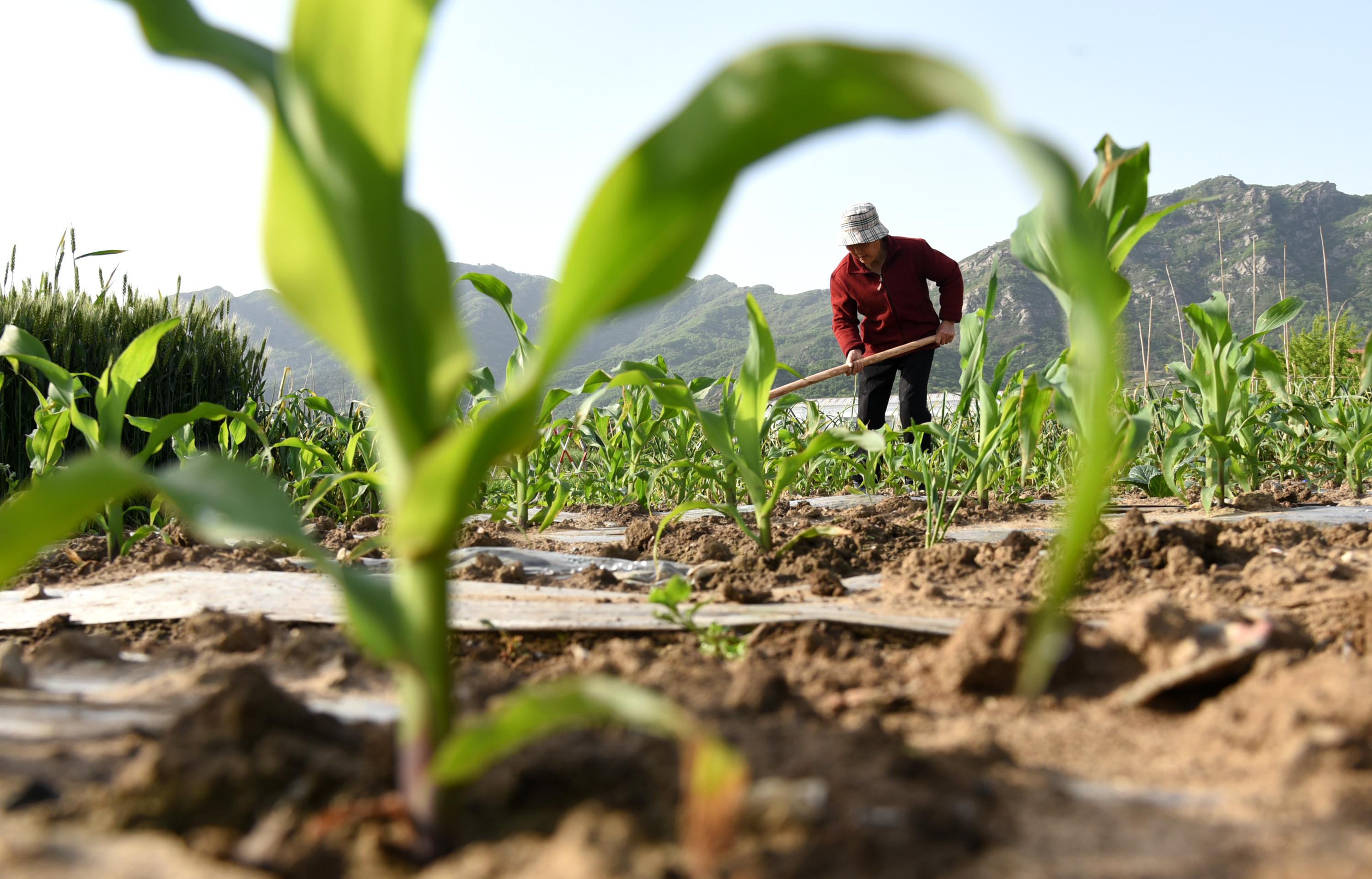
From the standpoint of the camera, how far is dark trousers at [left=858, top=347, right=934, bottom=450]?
17.4 feet

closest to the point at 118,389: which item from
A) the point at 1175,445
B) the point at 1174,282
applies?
the point at 1175,445

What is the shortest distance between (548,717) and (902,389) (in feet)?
17.1

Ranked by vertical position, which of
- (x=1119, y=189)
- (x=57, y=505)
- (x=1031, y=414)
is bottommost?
(x=57, y=505)

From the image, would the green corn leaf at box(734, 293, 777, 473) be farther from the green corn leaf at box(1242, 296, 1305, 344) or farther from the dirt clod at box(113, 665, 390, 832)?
the green corn leaf at box(1242, 296, 1305, 344)

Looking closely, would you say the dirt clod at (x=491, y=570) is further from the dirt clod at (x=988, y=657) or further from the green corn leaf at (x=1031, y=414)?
the green corn leaf at (x=1031, y=414)

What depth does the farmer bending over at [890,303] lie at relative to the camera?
17.4 ft

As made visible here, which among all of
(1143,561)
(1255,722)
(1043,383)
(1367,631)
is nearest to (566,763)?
(1255,722)

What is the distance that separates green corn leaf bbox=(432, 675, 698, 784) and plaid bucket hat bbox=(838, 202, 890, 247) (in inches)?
199

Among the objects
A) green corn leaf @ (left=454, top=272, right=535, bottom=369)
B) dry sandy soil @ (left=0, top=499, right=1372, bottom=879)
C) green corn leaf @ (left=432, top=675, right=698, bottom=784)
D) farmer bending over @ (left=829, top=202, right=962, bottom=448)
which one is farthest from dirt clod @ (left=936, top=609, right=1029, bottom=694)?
farmer bending over @ (left=829, top=202, right=962, bottom=448)

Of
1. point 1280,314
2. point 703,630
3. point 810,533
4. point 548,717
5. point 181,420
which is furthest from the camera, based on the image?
point 1280,314

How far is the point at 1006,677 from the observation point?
102cm

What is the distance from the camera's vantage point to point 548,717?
502 mm

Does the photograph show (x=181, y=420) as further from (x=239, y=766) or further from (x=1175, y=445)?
(x=1175, y=445)

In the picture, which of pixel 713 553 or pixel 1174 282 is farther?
pixel 1174 282
